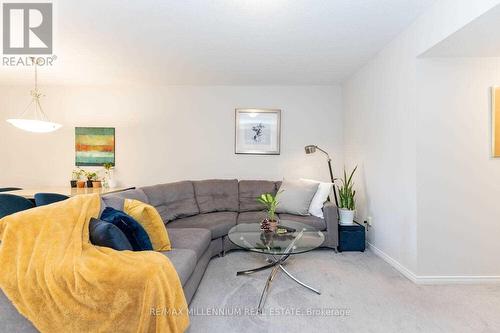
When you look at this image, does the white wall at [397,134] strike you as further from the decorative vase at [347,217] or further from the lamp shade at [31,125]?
the lamp shade at [31,125]

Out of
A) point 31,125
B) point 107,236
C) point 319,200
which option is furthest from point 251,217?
point 31,125

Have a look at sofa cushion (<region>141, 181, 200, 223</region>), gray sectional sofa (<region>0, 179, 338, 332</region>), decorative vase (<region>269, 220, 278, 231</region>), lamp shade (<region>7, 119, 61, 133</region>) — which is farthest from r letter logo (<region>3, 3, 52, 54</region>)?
decorative vase (<region>269, 220, 278, 231</region>)

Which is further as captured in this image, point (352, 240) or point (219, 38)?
point (352, 240)

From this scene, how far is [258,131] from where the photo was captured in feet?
13.3

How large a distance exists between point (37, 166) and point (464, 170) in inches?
235

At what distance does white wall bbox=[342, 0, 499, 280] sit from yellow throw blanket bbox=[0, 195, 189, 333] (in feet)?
7.43

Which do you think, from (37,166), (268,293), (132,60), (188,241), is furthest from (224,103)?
(37,166)

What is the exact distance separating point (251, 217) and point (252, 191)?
0.58m

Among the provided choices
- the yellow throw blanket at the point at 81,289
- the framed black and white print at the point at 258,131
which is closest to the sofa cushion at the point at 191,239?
the yellow throw blanket at the point at 81,289

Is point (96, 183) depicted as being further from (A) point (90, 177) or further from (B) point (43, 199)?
(B) point (43, 199)

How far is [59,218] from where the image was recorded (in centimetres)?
145

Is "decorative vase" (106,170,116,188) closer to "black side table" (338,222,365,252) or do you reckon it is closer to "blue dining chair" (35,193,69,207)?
"blue dining chair" (35,193,69,207)

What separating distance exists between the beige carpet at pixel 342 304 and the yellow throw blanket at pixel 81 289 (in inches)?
21.4
